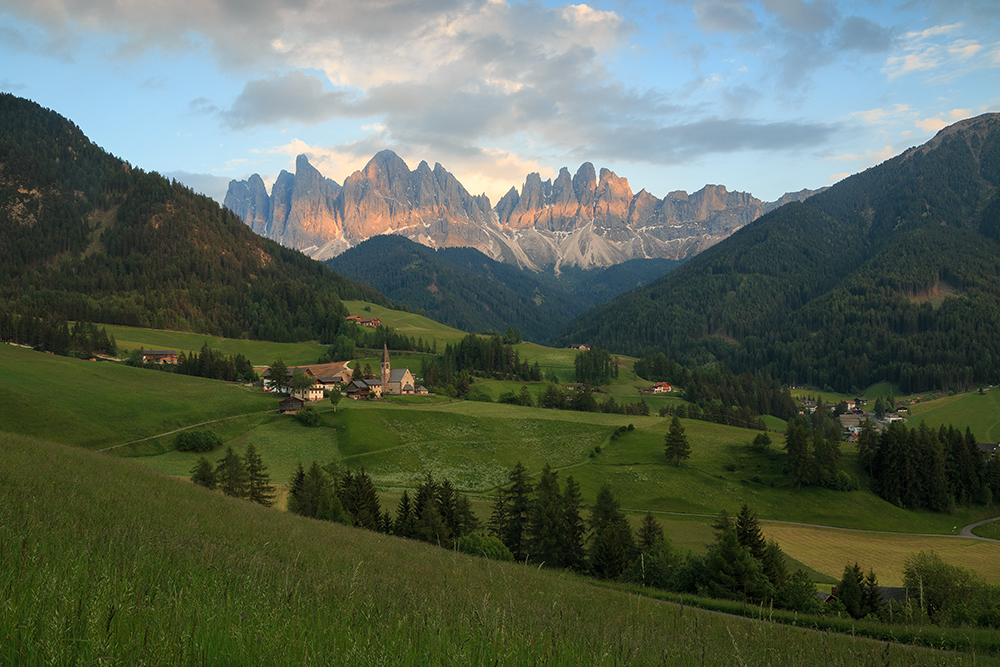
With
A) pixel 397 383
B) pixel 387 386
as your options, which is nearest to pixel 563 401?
pixel 397 383

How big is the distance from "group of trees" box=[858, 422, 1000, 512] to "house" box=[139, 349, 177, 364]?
123 meters

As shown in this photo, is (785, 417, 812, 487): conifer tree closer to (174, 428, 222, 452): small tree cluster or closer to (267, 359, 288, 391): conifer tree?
(174, 428, 222, 452): small tree cluster

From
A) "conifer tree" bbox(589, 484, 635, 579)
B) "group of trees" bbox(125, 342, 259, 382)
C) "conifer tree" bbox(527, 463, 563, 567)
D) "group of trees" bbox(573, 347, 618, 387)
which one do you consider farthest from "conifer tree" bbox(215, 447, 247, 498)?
"group of trees" bbox(573, 347, 618, 387)

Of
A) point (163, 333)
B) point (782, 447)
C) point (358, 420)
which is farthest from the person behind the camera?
point (163, 333)

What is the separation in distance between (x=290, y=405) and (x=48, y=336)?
5760cm

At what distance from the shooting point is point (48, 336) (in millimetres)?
105250

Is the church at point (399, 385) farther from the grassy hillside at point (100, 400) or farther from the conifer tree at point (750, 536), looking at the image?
the conifer tree at point (750, 536)

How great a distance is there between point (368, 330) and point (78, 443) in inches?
5210

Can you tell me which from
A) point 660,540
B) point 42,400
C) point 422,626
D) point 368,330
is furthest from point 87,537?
point 368,330

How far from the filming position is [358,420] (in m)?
83.1

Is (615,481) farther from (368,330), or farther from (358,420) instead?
(368,330)

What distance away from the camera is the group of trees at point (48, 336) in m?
105

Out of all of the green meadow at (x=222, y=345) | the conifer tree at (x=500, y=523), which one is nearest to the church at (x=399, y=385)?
the green meadow at (x=222, y=345)

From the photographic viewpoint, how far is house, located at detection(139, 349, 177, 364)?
369 ft
